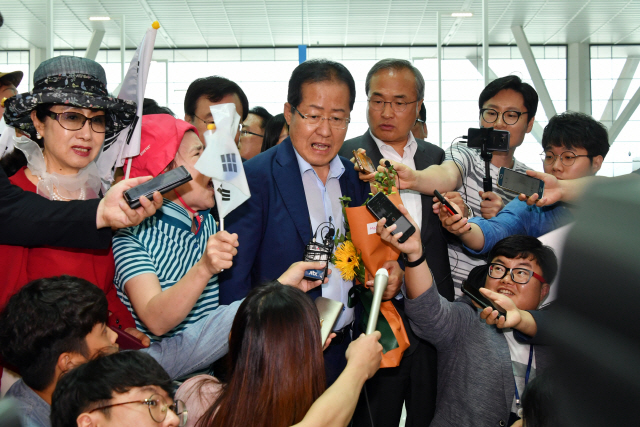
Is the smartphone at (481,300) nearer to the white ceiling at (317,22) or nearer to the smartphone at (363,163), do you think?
the smartphone at (363,163)

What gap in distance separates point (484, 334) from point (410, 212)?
738 millimetres

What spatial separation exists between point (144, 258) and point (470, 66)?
13209mm

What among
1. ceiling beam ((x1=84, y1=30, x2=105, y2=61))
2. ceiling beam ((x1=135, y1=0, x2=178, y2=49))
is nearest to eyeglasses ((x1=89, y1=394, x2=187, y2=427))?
ceiling beam ((x1=84, y1=30, x2=105, y2=61))

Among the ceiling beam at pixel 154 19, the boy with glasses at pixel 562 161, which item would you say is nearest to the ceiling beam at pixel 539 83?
the ceiling beam at pixel 154 19

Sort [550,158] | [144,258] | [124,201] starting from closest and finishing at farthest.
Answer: [124,201]
[144,258]
[550,158]

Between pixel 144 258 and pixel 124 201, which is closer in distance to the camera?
pixel 124 201

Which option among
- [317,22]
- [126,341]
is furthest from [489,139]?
[317,22]

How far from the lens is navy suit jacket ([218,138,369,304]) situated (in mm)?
2139

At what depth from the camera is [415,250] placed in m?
2.11

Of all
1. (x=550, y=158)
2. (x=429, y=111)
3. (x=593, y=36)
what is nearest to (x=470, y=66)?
(x=429, y=111)

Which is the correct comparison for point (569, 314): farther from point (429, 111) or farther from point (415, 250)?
point (429, 111)

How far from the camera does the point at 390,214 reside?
2043 mm

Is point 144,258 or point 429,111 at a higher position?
point 429,111

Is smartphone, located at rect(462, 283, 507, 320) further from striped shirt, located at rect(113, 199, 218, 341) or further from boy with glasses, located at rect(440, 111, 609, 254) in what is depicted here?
striped shirt, located at rect(113, 199, 218, 341)
